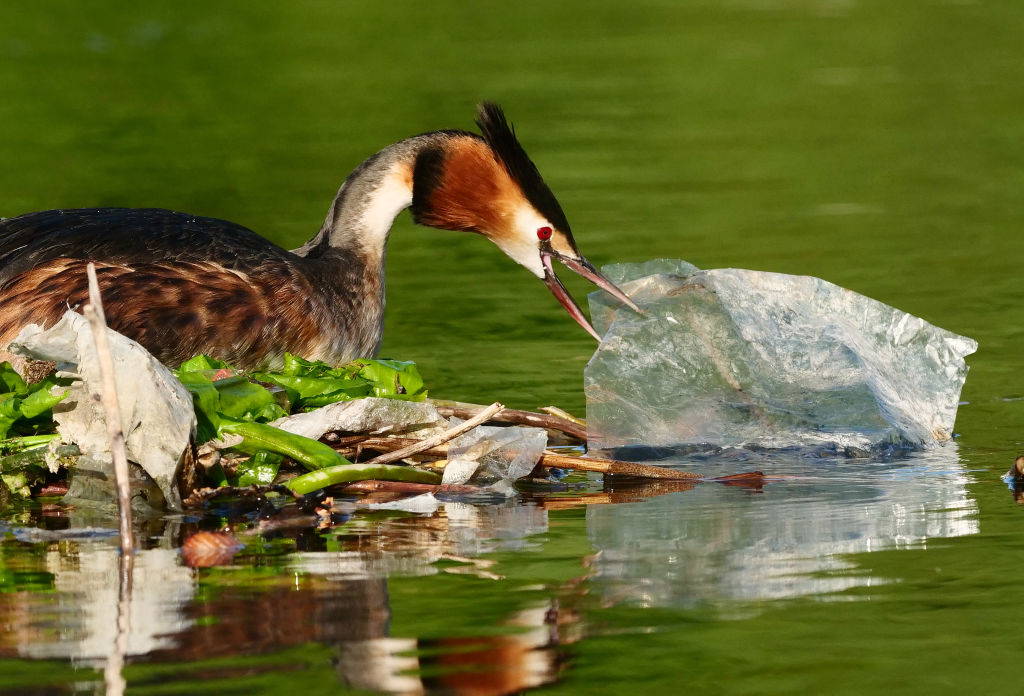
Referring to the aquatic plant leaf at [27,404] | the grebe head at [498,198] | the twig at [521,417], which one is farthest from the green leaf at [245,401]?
the grebe head at [498,198]

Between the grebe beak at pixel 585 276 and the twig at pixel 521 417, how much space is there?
0.38 m

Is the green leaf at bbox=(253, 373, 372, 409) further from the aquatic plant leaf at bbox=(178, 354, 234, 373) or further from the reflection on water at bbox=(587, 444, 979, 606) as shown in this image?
the reflection on water at bbox=(587, 444, 979, 606)

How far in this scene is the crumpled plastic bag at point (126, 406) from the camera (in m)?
5.87

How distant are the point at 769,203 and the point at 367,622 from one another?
863 cm

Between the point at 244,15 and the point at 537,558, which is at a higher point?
the point at 244,15

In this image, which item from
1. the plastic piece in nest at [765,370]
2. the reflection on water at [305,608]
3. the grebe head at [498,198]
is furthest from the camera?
the grebe head at [498,198]

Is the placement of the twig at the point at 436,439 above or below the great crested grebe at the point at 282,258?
below

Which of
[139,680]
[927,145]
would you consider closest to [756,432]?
[139,680]

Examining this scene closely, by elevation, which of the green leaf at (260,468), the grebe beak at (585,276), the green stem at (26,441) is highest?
the grebe beak at (585,276)

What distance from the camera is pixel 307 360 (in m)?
7.42

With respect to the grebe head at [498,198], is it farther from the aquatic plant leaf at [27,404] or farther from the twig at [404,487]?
the aquatic plant leaf at [27,404]

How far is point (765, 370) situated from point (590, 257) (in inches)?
153

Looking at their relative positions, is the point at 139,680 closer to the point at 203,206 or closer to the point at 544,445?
the point at 544,445

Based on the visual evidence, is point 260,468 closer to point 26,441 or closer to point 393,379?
point 26,441
